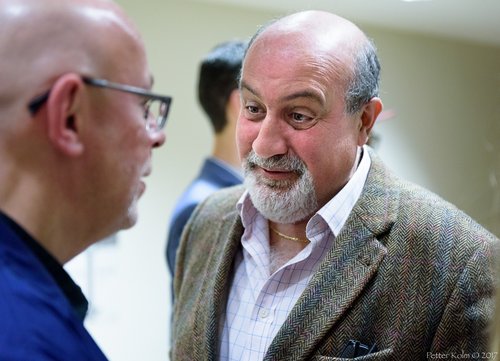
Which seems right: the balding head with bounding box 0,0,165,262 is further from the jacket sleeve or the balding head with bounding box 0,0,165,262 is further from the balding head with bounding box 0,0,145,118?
the jacket sleeve

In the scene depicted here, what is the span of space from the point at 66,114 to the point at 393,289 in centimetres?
68

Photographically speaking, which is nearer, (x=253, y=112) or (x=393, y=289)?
(x=393, y=289)

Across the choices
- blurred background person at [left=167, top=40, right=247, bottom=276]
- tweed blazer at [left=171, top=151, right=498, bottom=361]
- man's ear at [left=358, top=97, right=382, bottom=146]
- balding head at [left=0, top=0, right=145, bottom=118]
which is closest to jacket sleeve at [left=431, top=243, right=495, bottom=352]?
tweed blazer at [left=171, top=151, right=498, bottom=361]

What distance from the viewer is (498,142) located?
2.02 ft

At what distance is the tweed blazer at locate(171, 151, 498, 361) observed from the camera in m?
1.13

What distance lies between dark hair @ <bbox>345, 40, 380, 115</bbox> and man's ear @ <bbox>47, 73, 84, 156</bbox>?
25.9 inches

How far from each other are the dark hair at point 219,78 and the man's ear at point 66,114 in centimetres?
140

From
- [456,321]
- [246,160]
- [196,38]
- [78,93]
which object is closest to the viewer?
[78,93]

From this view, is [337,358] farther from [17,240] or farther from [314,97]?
[17,240]

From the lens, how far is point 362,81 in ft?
4.36

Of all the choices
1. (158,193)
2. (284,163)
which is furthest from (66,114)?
(158,193)

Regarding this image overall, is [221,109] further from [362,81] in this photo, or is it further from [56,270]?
[56,270]

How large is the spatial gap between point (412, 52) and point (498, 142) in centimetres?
161

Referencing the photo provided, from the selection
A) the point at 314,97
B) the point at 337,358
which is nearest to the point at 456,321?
the point at 337,358
